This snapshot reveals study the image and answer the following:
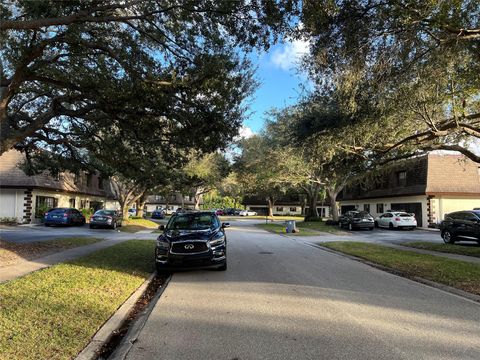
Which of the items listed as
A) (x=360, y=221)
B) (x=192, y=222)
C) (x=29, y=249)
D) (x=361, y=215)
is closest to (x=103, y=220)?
(x=29, y=249)

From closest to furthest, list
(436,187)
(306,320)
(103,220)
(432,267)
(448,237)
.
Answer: (306,320), (432,267), (448,237), (103,220), (436,187)

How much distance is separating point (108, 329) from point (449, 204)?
3796 centimetres

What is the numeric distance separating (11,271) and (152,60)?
7064 millimetres

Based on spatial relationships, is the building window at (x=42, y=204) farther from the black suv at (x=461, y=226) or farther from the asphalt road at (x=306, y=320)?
the black suv at (x=461, y=226)

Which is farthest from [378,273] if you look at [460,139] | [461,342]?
[460,139]

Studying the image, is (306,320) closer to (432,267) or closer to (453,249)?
(432,267)

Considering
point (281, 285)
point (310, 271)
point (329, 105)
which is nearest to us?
point (281, 285)

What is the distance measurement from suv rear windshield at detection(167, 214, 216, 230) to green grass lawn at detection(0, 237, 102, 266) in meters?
4.55

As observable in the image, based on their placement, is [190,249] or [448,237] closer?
[190,249]

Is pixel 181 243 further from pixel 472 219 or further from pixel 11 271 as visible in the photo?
pixel 472 219

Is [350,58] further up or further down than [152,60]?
further down

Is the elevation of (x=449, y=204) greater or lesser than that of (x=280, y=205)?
greater

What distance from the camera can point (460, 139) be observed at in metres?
18.6

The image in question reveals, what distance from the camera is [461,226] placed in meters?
21.4
